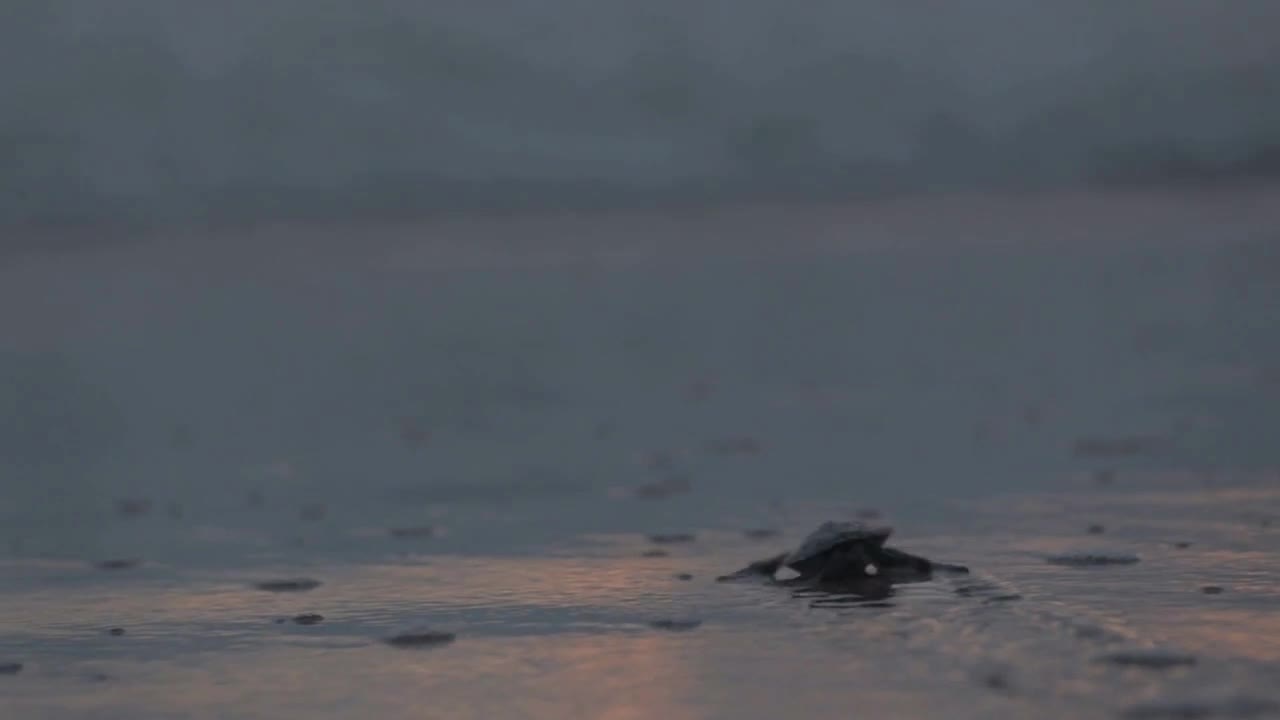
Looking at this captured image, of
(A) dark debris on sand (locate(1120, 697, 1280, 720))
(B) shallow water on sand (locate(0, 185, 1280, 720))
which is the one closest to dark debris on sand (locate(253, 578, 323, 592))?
(B) shallow water on sand (locate(0, 185, 1280, 720))

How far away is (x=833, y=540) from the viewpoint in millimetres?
8891

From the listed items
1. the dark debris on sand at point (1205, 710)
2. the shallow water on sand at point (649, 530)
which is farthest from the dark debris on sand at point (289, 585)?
the dark debris on sand at point (1205, 710)

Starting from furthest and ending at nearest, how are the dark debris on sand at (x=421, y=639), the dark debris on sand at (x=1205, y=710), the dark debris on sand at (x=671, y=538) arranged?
the dark debris on sand at (x=671, y=538) → the dark debris on sand at (x=421, y=639) → the dark debris on sand at (x=1205, y=710)

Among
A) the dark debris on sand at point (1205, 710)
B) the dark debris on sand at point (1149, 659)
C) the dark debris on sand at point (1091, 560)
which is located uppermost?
the dark debris on sand at point (1091, 560)

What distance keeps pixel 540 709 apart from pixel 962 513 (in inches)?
226

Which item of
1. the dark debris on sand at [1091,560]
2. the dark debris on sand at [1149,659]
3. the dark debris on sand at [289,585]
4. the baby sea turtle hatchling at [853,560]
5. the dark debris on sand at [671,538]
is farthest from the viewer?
the dark debris on sand at [671,538]

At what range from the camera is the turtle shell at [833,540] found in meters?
8.84

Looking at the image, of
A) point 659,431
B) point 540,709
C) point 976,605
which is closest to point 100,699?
point 540,709

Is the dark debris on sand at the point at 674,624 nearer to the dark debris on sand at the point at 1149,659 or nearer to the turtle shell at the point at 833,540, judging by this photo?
the turtle shell at the point at 833,540

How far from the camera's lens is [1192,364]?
939 inches

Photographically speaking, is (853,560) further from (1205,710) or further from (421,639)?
(1205,710)

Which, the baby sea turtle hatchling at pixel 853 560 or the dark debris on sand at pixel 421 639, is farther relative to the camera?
the baby sea turtle hatchling at pixel 853 560

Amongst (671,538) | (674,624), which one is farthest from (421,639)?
(671,538)

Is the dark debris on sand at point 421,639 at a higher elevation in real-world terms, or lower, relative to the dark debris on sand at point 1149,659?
higher
